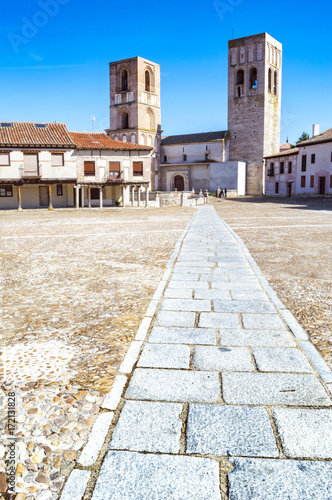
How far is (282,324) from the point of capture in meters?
3.96

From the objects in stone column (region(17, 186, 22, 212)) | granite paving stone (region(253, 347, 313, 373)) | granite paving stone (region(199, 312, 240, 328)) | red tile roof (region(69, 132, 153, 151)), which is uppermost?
red tile roof (region(69, 132, 153, 151))

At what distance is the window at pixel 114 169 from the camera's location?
33500 millimetres

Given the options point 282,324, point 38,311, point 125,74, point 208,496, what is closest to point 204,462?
point 208,496

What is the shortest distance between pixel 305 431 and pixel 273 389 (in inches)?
18.3

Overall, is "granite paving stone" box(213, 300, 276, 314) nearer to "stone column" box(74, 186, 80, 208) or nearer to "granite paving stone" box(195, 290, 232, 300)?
"granite paving stone" box(195, 290, 232, 300)

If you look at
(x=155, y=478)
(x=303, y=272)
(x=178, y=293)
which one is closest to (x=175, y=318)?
(x=178, y=293)

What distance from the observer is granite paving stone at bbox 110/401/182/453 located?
→ 83.0 inches

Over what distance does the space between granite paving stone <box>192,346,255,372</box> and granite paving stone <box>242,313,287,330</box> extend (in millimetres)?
603

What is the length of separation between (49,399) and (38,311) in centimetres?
200

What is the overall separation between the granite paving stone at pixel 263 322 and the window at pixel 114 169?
30.5 metres

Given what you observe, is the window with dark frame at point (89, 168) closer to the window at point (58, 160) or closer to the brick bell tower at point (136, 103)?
the window at point (58, 160)

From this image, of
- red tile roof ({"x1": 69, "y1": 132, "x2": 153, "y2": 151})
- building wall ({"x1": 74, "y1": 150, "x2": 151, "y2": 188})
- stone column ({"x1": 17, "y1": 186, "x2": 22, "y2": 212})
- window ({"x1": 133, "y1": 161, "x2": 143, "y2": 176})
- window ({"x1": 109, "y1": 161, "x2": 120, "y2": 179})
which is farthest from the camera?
window ({"x1": 133, "y1": 161, "x2": 143, "y2": 176})

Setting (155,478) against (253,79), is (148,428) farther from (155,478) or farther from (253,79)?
(253,79)

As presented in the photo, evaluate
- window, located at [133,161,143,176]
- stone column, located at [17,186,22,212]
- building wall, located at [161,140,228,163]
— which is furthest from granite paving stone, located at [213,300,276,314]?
building wall, located at [161,140,228,163]
